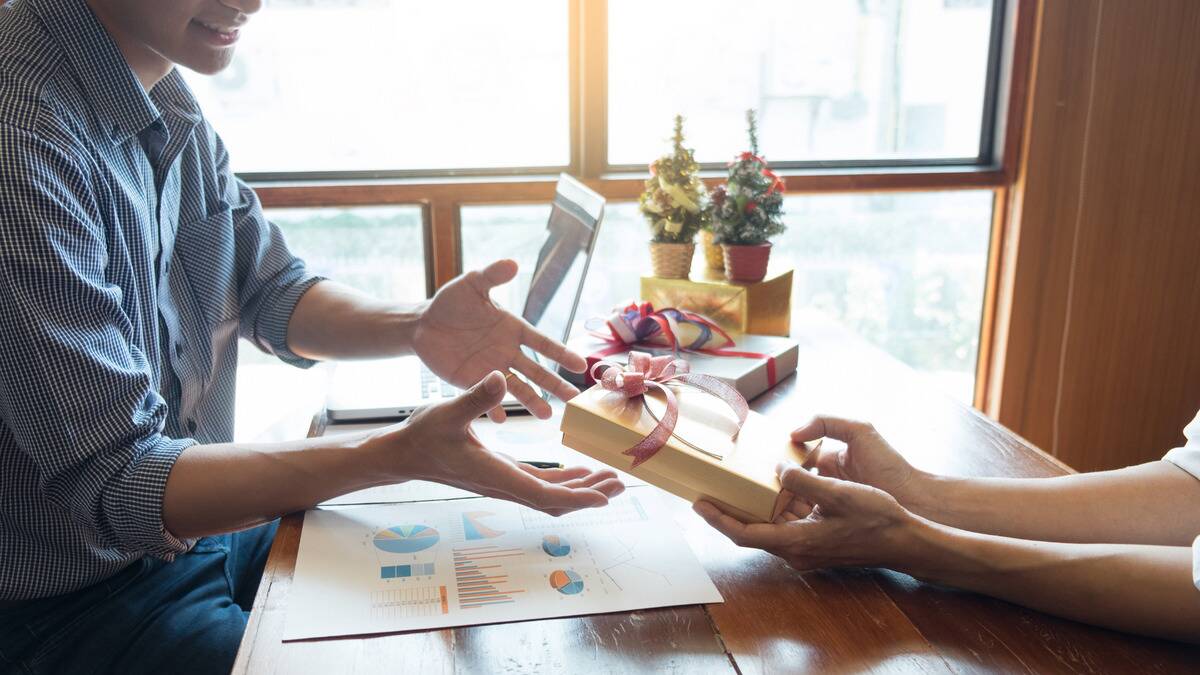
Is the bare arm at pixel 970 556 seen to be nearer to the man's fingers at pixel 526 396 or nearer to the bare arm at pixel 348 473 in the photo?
the bare arm at pixel 348 473

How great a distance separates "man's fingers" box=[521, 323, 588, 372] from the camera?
3.81ft

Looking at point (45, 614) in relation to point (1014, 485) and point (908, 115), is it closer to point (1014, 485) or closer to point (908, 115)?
point (1014, 485)

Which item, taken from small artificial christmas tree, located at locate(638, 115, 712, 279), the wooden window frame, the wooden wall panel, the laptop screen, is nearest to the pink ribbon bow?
the laptop screen

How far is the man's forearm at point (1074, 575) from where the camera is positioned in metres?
0.76

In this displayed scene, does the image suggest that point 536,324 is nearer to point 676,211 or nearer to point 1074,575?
point 676,211

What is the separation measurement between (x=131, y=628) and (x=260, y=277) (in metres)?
0.58

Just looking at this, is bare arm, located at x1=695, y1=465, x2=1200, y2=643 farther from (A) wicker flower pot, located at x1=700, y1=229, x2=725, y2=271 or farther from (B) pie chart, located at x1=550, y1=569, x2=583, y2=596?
(A) wicker flower pot, located at x1=700, y1=229, x2=725, y2=271

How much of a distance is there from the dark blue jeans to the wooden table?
17 cm

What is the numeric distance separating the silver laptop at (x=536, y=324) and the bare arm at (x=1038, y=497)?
484mm

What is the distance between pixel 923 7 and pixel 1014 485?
167cm

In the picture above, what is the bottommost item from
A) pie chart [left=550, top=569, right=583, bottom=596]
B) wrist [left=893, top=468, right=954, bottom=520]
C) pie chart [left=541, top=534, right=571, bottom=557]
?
pie chart [left=550, top=569, right=583, bottom=596]

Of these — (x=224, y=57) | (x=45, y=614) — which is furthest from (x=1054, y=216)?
(x=45, y=614)

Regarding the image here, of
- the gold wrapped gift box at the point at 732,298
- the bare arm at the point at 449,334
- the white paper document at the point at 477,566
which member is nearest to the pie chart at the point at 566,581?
the white paper document at the point at 477,566

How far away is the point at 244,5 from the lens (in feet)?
Answer: 3.76
